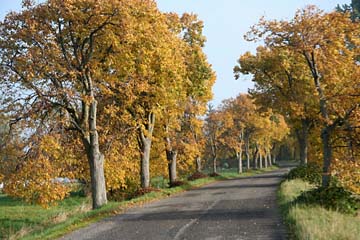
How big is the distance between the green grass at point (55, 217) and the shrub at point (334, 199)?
24.8 ft

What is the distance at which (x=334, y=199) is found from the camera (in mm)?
13758

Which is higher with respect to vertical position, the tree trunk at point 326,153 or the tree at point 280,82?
the tree at point 280,82

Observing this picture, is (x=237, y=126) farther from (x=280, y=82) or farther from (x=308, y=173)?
(x=308, y=173)

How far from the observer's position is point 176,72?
2328cm

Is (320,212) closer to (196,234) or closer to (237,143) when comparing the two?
(196,234)

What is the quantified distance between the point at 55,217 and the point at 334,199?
15.1m

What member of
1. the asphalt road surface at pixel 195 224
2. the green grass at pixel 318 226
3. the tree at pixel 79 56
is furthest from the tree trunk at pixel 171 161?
the green grass at pixel 318 226

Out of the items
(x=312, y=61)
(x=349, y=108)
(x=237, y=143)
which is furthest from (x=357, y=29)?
(x=237, y=143)

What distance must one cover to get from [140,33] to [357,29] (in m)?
8.95

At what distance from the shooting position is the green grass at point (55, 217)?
14145mm

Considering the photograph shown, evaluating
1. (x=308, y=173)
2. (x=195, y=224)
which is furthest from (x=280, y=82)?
(x=195, y=224)

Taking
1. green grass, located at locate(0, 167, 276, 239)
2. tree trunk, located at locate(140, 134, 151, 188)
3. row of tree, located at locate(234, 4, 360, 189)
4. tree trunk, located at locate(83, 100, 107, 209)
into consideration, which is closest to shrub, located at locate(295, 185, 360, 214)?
row of tree, located at locate(234, 4, 360, 189)

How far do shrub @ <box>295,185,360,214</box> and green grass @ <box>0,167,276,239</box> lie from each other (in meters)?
A: 7.55

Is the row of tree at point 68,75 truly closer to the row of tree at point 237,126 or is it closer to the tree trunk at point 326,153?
the tree trunk at point 326,153
